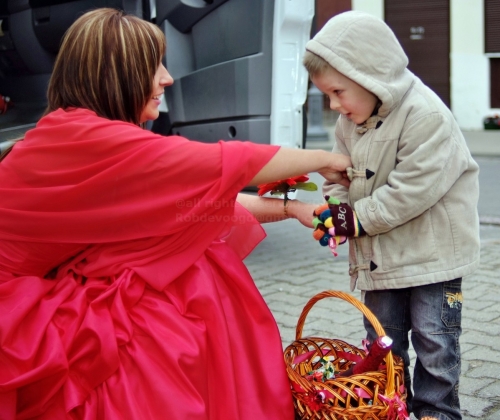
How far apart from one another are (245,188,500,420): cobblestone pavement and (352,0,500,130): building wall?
814 cm

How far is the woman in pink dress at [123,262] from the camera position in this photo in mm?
2057

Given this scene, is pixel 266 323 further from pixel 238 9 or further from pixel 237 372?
pixel 238 9

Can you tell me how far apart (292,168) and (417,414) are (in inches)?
32.6

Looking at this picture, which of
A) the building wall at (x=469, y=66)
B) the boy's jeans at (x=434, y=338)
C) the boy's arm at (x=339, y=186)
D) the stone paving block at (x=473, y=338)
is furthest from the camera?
the building wall at (x=469, y=66)

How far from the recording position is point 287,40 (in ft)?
13.3

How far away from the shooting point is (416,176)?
2.13 metres

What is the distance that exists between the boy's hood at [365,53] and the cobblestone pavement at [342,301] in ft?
4.04

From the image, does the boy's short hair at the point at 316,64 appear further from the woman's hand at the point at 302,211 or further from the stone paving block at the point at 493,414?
the stone paving block at the point at 493,414

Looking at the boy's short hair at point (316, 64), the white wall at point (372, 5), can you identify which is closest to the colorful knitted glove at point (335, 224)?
the boy's short hair at point (316, 64)

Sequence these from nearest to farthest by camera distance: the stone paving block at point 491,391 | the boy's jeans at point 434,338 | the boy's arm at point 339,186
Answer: the boy's jeans at point 434,338
the boy's arm at point 339,186
the stone paving block at point 491,391

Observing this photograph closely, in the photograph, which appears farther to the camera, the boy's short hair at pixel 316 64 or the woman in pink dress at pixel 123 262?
the boy's short hair at pixel 316 64

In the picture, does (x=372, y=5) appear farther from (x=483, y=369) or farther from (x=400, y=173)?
(x=400, y=173)

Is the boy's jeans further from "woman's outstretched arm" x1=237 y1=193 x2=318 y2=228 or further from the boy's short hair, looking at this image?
the boy's short hair

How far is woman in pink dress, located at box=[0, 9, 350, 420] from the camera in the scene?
2057 mm
